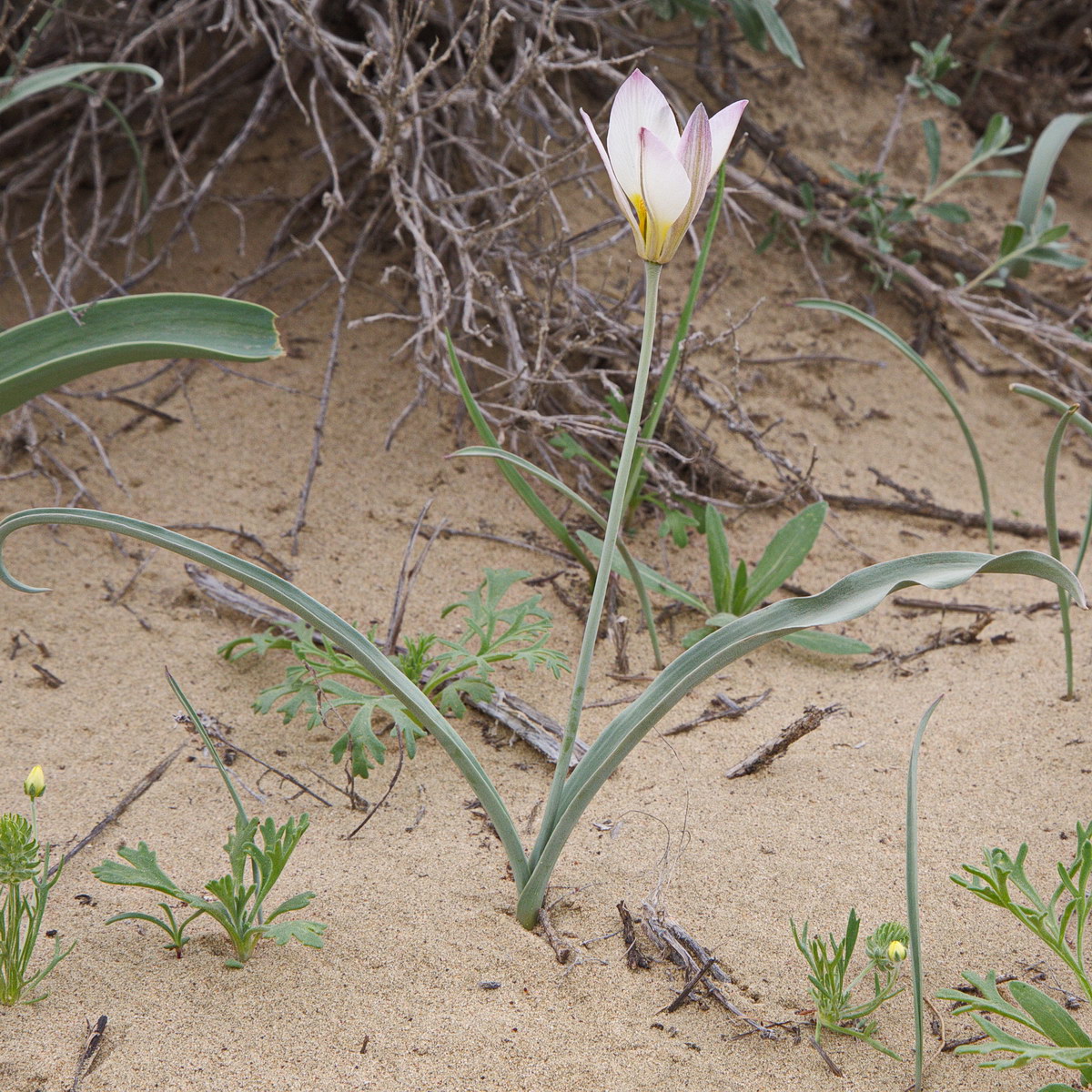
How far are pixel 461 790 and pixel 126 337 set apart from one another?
2.69 feet

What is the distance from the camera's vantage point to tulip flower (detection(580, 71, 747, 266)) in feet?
3.38

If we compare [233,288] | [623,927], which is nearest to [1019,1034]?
[623,927]

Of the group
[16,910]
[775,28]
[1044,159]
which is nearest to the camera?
[16,910]

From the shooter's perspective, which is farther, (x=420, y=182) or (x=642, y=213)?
(x=420, y=182)

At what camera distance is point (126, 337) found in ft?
4.71

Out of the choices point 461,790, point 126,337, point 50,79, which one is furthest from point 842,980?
point 50,79

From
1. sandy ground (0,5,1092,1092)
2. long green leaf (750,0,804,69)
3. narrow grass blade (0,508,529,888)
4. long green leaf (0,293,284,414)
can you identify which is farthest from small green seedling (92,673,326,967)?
long green leaf (750,0,804,69)

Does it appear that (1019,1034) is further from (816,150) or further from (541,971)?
(816,150)

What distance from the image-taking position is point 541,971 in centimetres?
124

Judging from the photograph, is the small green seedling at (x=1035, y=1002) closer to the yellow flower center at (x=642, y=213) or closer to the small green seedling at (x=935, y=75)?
the yellow flower center at (x=642, y=213)

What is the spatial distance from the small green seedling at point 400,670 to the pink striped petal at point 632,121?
0.75 metres

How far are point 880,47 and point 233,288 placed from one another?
A: 2.54 m

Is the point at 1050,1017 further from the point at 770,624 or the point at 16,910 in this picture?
the point at 16,910

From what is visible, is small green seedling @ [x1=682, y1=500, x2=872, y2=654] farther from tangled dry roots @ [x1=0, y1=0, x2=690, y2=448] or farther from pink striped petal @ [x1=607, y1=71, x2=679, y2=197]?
pink striped petal @ [x1=607, y1=71, x2=679, y2=197]
